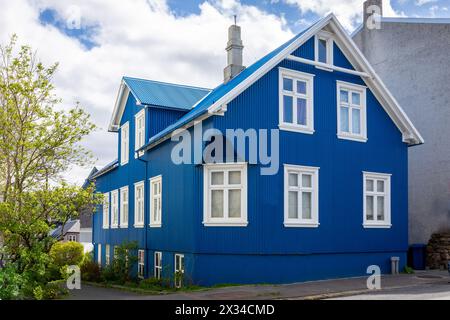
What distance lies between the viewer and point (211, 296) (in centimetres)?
1673

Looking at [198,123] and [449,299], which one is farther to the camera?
[198,123]

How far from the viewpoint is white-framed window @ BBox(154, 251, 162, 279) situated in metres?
23.5

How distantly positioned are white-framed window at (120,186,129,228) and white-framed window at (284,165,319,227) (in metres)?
11.5

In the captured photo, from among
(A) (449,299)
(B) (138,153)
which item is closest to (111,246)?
(B) (138,153)

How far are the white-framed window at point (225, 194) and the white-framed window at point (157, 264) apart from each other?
4891mm

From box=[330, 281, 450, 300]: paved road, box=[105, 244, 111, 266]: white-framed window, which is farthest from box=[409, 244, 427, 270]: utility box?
box=[105, 244, 111, 266]: white-framed window

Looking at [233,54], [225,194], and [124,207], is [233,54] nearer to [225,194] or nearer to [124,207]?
[225,194]

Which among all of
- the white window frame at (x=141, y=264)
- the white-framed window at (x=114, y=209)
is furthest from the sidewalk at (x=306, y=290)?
the white-framed window at (x=114, y=209)

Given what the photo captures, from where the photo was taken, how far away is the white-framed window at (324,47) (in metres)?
21.9

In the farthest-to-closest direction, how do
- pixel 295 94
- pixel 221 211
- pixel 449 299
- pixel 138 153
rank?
pixel 138 153 → pixel 295 94 → pixel 221 211 → pixel 449 299

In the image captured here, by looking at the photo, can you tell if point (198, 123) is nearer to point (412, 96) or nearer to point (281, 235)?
point (281, 235)

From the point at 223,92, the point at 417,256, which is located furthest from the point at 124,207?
the point at 417,256

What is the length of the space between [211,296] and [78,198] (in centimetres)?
491

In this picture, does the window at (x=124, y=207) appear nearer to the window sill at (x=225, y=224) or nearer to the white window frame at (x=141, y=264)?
the white window frame at (x=141, y=264)
